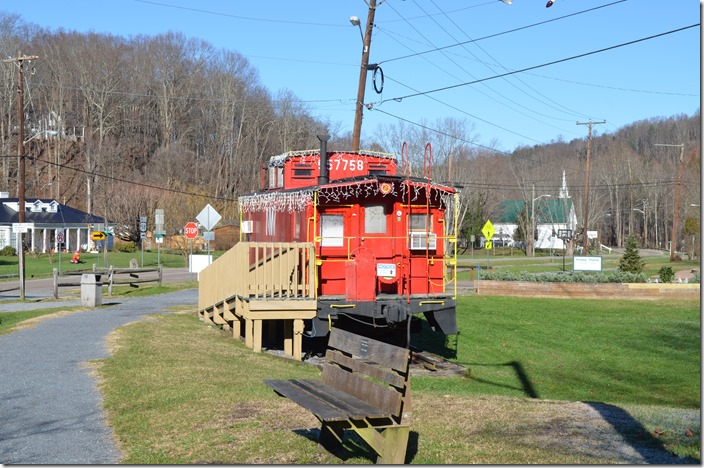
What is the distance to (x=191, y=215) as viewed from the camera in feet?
233

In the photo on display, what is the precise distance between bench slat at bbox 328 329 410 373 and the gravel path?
7.68 feet

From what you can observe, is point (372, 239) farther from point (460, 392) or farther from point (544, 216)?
point (544, 216)

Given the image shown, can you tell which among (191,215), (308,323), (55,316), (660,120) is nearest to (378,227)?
(308,323)

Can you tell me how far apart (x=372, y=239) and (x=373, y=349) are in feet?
33.3

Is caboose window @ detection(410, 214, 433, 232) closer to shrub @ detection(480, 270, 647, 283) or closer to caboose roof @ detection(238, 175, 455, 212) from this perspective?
caboose roof @ detection(238, 175, 455, 212)

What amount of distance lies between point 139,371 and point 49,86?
85.6 m

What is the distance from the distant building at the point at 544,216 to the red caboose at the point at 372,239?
69.7 meters

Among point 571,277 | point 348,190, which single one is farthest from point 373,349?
point 571,277

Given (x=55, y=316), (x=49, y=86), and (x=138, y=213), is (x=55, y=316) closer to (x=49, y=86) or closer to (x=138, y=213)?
(x=138, y=213)

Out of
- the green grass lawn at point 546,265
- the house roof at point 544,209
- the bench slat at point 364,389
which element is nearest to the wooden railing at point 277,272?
the bench slat at point 364,389

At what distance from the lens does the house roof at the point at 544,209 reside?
93.4 metres

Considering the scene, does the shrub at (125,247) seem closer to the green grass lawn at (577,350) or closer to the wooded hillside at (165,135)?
the wooded hillside at (165,135)

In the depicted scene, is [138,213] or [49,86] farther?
[49,86]

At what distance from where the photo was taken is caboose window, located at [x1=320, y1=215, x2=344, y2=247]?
17562 millimetres
